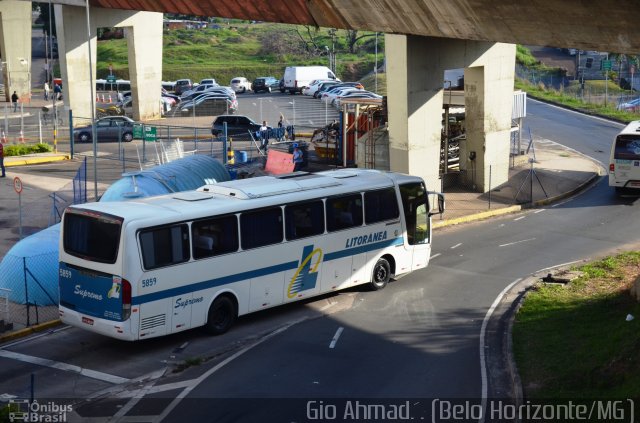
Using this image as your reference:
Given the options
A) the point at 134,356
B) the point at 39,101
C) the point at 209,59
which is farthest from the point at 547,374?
the point at 209,59

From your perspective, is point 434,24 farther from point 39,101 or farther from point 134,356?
point 39,101

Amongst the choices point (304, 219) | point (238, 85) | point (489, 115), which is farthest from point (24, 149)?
point (238, 85)

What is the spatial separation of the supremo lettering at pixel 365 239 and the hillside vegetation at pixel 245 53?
5643 centimetres

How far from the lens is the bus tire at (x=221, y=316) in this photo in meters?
19.0

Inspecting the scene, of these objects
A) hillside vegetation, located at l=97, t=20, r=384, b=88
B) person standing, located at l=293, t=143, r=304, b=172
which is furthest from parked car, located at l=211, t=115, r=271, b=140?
hillside vegetation, located at l=97, t=20, r=384, b=88

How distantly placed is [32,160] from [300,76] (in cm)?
2997

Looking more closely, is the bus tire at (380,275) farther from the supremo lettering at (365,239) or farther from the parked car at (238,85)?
the parked car at (238,85)

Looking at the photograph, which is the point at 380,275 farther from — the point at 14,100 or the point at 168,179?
the point at 14,100

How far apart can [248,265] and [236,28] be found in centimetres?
9436

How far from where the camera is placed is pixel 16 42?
223ft

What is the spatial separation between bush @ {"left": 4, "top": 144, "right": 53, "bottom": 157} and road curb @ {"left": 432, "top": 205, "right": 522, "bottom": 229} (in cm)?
2246

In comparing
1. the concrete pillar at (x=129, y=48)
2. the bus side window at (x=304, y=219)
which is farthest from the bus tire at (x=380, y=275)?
the concrete pillar at (x=129, y=48)

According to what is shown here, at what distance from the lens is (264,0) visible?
3372 centimetres

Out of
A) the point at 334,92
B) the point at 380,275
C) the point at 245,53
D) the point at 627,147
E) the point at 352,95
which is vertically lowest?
the point at 380,275
